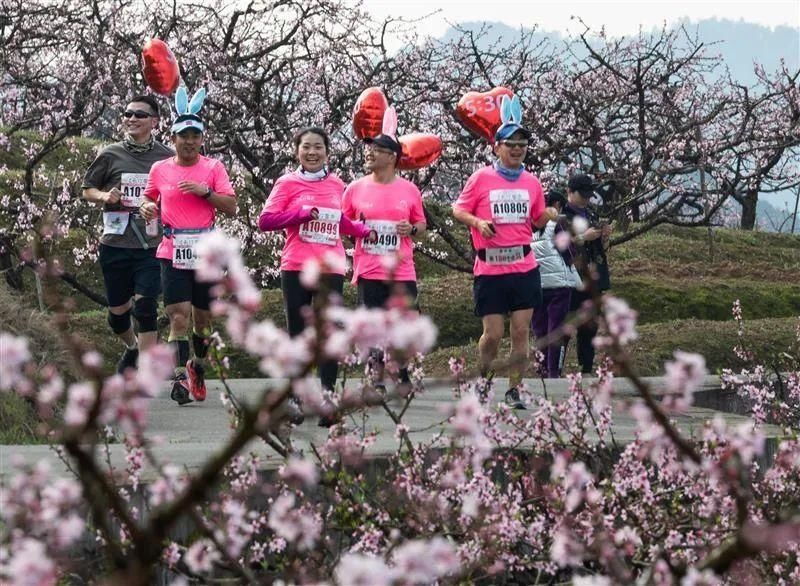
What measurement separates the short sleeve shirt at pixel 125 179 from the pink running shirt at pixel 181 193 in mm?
214

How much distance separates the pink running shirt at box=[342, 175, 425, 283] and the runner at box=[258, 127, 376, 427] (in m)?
0.43

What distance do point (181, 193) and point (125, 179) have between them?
0.59m

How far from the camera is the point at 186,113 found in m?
8.80

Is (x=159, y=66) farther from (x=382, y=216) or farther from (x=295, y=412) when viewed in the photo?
(x=295, y=412)

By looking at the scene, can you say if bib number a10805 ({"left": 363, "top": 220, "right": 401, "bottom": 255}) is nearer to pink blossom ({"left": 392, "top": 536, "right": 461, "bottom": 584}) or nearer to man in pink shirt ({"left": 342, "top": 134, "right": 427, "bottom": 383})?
man in pink shirt ({"left": 342, "top": 134, "right": 427, "bottom": 383})

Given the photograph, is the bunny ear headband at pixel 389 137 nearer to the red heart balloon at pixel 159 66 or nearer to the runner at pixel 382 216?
the runner at pixel 382 216

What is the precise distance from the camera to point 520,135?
9141 mm

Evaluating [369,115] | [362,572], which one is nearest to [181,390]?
[369,115]

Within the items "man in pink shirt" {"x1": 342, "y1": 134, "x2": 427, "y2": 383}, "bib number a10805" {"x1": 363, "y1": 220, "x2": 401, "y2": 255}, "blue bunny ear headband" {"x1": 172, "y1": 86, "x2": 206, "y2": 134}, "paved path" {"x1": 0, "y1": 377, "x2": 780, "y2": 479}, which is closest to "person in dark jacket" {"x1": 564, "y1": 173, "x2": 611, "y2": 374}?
"paved path" {"x1": 0, "y1": 377, "x2": 780, "y2": 479}

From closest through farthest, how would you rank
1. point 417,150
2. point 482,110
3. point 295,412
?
point 295,412, point 417,150, point 482,110

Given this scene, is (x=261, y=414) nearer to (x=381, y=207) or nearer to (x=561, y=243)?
(x=561, y=243)

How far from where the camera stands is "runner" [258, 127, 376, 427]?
832cm

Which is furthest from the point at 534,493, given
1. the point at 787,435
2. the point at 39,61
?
the point at 39,61

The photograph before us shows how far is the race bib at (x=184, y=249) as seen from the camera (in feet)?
28.3
